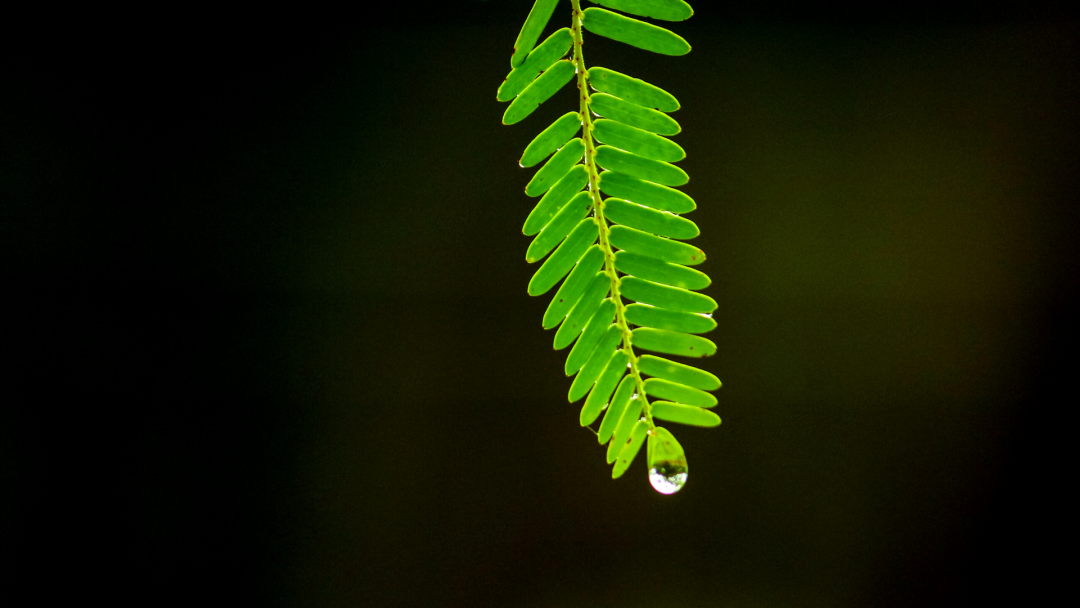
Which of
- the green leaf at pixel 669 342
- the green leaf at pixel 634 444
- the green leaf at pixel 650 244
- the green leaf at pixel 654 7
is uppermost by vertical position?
the green leaf at pixel 654 7

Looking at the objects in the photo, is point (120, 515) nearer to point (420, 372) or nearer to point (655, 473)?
point (420, 372)

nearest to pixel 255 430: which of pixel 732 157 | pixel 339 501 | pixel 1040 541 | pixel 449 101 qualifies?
pixel 339 501

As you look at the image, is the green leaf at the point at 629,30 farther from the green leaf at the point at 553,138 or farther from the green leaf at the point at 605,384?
the green leaf at the point at 605,384

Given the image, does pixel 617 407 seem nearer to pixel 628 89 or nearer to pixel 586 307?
pixel 586 307

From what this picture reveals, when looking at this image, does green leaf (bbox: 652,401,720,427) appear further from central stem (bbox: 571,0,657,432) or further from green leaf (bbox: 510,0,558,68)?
green leaf (bbox: 510,0,558,68)

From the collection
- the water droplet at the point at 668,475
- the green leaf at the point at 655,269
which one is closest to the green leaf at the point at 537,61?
the green leaf at the point at 655,269

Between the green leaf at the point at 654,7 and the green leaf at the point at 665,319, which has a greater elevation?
the green leaf at the point at 654,7
